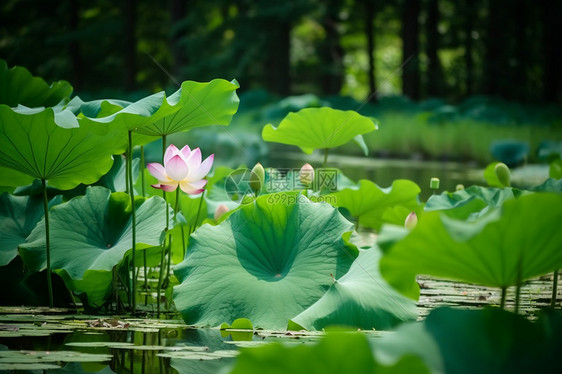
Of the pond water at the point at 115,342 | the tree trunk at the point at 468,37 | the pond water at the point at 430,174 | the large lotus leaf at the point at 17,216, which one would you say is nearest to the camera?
the pond water at the point at 115,342

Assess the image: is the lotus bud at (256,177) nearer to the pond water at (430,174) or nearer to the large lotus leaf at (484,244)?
the large lotus leaf at (484,244)

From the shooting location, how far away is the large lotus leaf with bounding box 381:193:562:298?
77cm

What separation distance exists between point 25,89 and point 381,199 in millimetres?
1182

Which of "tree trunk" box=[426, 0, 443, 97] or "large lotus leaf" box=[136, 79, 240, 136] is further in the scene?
"tree trunk" box=[426, 0, 443, 97]

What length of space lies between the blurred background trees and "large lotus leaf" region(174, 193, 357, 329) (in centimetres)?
905

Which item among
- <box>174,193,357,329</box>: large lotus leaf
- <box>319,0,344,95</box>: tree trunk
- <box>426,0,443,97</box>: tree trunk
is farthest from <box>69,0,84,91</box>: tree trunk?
<box>174,193,357,329</box>: large lotus leaf

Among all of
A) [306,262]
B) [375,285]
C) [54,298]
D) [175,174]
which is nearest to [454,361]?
[375,285]

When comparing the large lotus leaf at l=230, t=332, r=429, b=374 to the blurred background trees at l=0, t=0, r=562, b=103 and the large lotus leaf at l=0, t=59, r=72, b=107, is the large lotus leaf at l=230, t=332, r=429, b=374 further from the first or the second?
the blurred background trees at l=0, t=0, r=562, b=103

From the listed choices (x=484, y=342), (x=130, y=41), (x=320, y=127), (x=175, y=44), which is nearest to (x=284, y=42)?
(x=175, y=44)

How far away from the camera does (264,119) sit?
33.2ft

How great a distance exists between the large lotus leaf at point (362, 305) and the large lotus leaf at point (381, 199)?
66 centimetres

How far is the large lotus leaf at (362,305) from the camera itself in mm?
1236

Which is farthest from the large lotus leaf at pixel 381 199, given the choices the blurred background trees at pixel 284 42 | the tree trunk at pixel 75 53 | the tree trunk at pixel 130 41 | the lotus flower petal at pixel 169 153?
the tree trunk at pixel 75 53

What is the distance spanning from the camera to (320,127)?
6.16 feet
